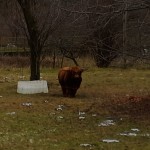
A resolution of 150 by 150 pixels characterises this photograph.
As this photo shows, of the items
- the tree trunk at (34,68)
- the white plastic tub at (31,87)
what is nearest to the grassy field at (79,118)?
the white plastic tub at (31,87)

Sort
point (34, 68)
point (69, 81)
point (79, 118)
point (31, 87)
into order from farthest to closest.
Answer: point (34, 68) → point (31, 87) → point (69, 81) → point (79, 118)

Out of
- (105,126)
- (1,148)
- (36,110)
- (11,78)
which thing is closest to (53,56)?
(11,78)

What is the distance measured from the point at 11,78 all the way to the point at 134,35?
9771 mm

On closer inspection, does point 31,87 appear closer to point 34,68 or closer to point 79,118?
point 34,68

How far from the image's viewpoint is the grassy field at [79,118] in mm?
9336

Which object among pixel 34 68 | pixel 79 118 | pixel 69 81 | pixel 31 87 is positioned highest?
pixel 34 68

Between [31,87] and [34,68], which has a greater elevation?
[34,68]

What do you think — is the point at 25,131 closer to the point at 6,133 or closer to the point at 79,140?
the point at 6,133

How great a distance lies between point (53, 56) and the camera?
2811cm

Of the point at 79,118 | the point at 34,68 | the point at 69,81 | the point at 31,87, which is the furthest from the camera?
the point at 34,68

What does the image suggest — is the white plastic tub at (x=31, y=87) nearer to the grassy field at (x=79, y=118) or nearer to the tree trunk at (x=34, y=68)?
the grassy field at (x=79, y=118)

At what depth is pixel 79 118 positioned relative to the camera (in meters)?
12.0

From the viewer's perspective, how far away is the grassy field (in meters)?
9.34

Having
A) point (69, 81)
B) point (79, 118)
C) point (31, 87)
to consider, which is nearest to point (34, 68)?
point (31, 87)
